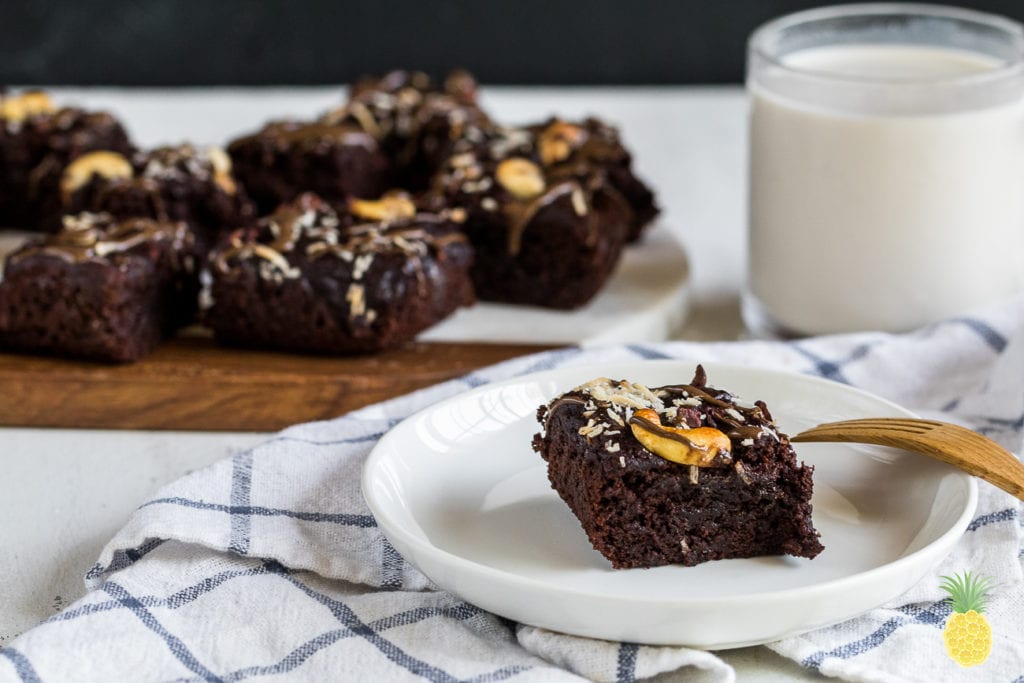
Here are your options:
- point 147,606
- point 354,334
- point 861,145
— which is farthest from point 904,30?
point 147,606

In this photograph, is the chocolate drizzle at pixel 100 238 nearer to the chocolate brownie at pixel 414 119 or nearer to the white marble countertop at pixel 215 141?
the white marble countertop at pixel 215 141

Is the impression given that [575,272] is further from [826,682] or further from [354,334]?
[826,682]

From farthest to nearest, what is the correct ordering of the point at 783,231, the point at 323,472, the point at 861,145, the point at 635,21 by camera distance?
the point at 635,21
the point at 783,231
the point at 861,145
the point at 323,472

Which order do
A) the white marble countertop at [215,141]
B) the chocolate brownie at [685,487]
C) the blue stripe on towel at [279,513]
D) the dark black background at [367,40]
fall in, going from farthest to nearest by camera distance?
1. the dark black background at [367,40]
2. the white marble countertop at [215,141]
3. the blue stripe on towel at [279,513]
4. the chocolate brownie at [685,487]

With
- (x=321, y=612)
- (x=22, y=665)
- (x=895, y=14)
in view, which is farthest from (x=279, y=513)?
(x=895, y=14)

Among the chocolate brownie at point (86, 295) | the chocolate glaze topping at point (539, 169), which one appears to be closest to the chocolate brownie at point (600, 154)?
the chocolate glaze topping at point (539, 169)

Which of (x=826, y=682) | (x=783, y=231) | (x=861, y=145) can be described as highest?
(x=861, y=145)

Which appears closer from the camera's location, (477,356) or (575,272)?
(477,356)

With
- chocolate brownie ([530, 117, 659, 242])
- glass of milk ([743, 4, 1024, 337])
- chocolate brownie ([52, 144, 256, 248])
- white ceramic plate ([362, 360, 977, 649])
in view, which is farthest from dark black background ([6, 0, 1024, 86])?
white ceramic plate ([362, 360, 977, 649])
